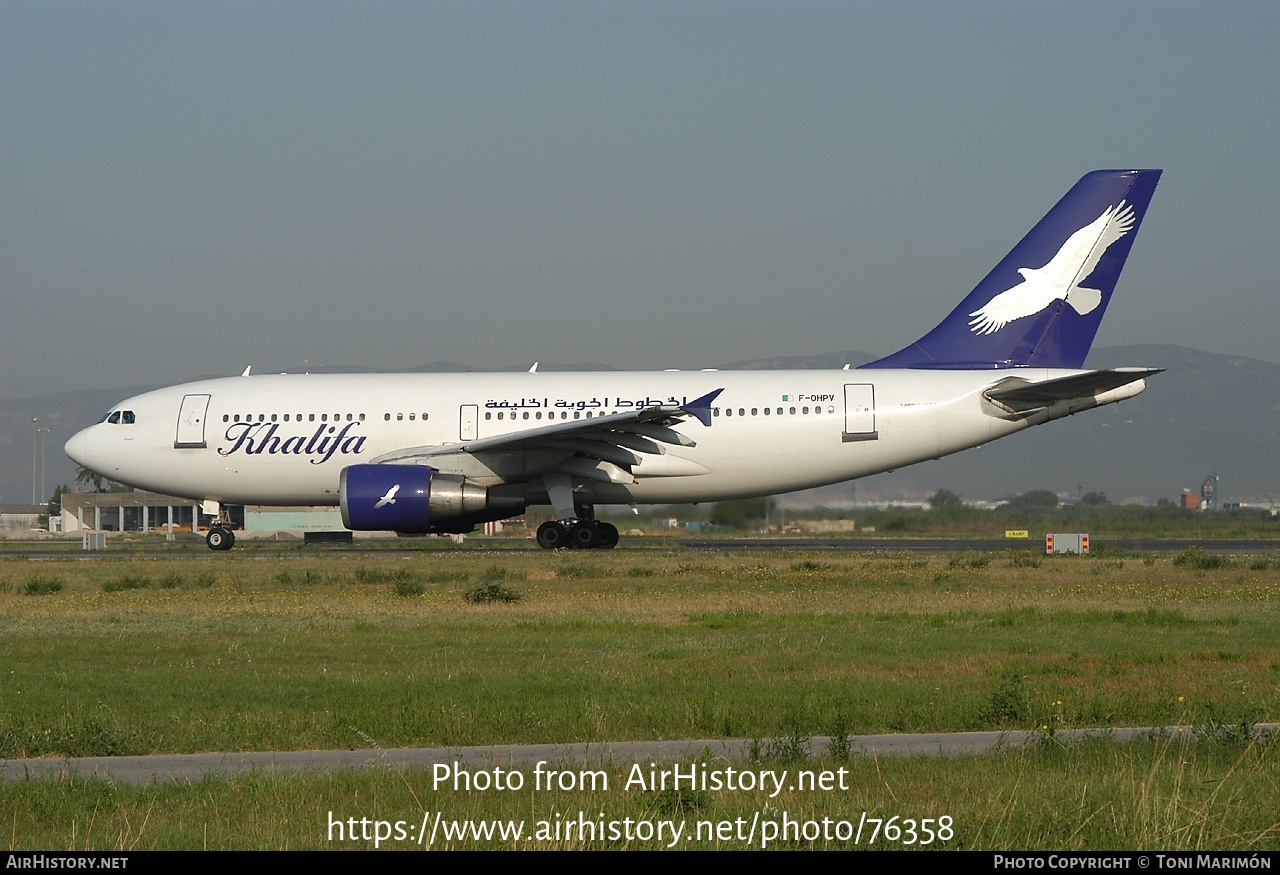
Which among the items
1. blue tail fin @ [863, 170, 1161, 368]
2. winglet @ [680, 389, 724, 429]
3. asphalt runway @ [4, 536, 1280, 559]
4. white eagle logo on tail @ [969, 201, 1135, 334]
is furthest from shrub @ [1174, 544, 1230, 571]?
winglet @ [680, 389, 724, 429]

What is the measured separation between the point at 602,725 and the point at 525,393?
19.9 metres

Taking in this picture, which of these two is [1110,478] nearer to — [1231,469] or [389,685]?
[1231,469]

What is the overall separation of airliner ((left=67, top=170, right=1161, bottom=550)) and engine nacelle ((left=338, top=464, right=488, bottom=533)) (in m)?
0.05

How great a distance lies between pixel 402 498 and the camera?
26266 millimetres

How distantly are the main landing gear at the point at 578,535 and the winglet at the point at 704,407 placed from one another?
126 inches

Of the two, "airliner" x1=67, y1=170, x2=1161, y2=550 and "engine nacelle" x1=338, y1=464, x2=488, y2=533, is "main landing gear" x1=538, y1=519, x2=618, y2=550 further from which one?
"engine nacelle" x1=338, y1=464, x2=488, y2=533

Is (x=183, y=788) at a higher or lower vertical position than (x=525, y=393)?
lower

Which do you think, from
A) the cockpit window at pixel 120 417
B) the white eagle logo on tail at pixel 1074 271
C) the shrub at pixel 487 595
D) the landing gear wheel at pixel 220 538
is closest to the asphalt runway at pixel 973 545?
the white eagle logo on tail at pixel 1074 271

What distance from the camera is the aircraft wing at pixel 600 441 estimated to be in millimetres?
26172

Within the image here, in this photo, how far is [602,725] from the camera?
9.51m

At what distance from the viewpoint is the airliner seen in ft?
90.2

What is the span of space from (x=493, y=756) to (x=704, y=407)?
1972 centimetres

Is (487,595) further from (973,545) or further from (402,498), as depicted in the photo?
(973,545)

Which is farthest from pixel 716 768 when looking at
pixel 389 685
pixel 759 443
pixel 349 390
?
pixel 349 390
